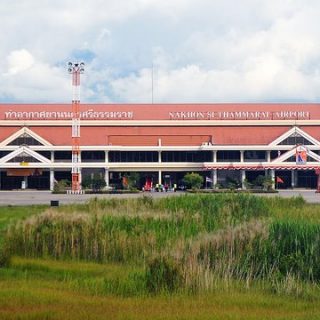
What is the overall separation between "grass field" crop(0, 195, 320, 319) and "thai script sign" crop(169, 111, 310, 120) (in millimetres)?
52085

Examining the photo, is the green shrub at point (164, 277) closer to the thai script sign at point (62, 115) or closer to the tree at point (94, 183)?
the tree at point (94, 183)

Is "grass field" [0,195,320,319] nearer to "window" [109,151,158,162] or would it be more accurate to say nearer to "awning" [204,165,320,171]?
"awning" [204,165,320,171]

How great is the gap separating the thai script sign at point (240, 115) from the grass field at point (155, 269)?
5209cm

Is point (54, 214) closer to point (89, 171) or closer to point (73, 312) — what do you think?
point (73, 312)

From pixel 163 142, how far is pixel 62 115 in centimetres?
1183

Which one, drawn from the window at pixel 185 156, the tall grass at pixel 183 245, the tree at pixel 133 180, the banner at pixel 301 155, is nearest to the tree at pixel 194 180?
the tree at pixel 133 180

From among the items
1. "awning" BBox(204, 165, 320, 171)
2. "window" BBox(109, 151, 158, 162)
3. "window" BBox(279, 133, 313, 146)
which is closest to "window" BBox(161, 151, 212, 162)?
"window" BBox(109, 151, 158, 162)

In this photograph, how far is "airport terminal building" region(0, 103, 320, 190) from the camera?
66.2 meters

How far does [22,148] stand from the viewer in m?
65.4

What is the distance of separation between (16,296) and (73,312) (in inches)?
63.1

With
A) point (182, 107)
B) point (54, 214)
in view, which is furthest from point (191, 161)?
point (54, 214)

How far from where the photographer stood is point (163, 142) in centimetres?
6956

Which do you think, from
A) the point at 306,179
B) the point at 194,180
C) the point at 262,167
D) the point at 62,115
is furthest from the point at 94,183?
the point at 306,179

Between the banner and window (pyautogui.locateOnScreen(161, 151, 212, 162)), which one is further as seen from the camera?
window (pyautogui.locateOnScreen(161, 151, 212, 162))
